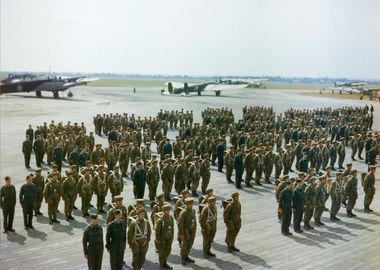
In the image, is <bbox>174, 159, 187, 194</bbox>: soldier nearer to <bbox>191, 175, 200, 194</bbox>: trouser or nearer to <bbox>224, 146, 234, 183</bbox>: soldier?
<bbox>191, 175, 200, 194</bbox>: trouser

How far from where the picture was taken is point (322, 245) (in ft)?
31.6

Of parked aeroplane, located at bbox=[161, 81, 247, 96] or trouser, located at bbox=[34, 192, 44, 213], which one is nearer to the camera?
trouser, located at bbox=[34, 192, 44, 213]

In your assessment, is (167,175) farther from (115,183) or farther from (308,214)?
(308,214)

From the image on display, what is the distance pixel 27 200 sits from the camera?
10.2 metres

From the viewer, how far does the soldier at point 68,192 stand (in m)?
10.8

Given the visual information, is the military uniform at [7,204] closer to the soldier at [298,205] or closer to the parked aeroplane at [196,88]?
the soldier at [298,205]

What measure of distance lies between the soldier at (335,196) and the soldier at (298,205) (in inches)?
52.9

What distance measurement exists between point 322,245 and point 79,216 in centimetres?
612

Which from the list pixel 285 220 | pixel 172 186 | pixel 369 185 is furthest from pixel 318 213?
pixel 172 186

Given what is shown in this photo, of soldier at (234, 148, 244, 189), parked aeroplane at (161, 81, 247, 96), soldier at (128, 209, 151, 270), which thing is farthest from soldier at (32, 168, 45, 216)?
parked aeroplane at (161, 81, 247, 96)

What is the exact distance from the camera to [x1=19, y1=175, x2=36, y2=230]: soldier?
10.2 metres

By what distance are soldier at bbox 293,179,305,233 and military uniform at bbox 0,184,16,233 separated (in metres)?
6.69

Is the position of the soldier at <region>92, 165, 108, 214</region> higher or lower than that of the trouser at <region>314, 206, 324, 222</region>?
higher

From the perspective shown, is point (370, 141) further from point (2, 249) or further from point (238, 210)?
point (2, 249)
